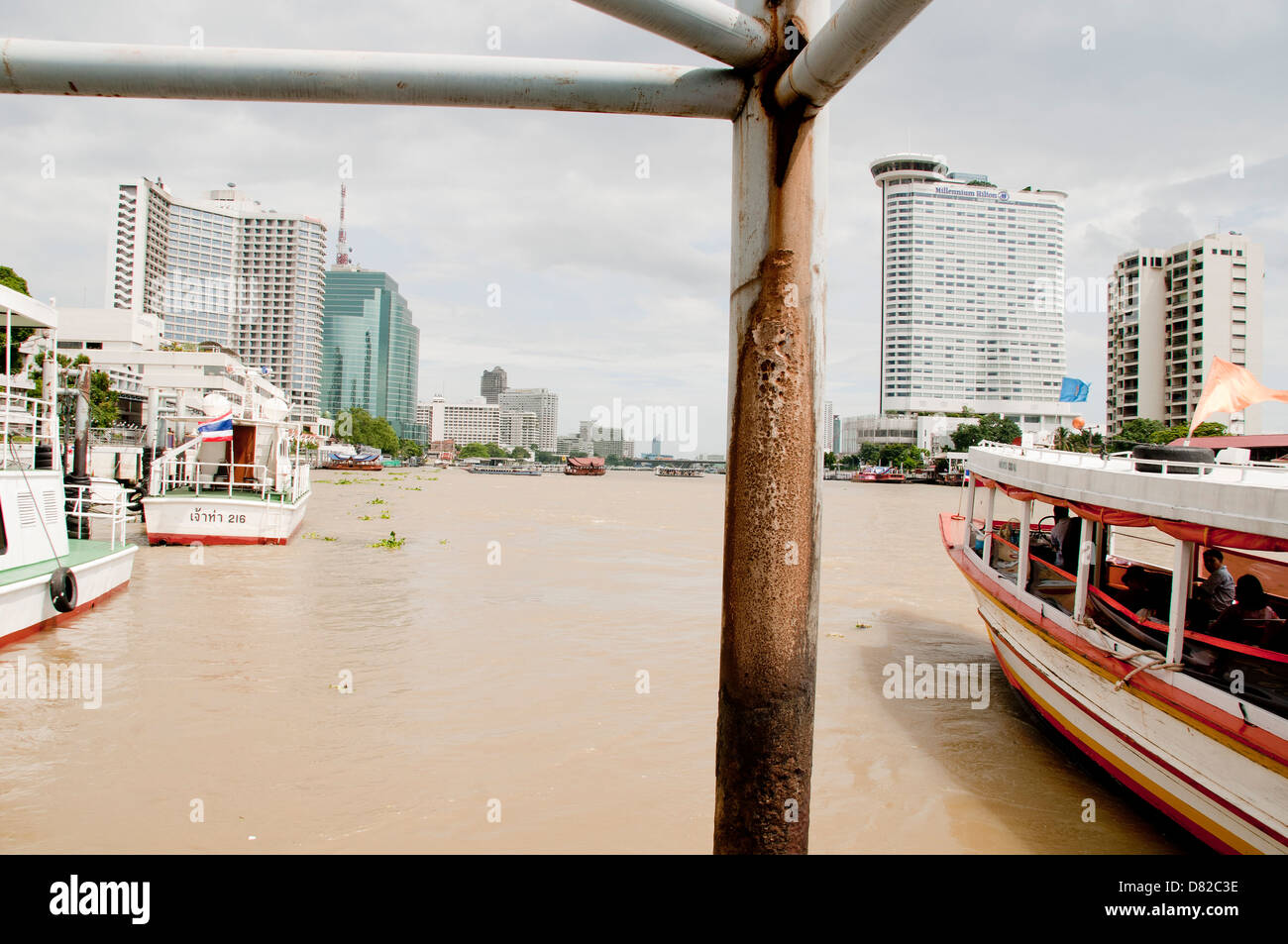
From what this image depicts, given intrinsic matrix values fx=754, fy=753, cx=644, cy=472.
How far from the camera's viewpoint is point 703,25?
7.45ft

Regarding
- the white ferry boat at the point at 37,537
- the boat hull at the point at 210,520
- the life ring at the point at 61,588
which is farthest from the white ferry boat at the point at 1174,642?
the boat hull at the point at 210,520

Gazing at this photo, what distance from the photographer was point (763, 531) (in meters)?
2.63

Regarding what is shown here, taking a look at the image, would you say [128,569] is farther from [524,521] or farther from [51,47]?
[524,521]

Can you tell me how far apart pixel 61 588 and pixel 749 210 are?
457 inches

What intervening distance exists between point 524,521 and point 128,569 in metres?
19.1

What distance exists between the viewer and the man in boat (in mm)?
6145

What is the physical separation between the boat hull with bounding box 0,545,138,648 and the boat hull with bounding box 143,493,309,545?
631cm

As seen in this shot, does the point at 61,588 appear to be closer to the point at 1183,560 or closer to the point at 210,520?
the point at 210,520

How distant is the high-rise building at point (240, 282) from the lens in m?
139

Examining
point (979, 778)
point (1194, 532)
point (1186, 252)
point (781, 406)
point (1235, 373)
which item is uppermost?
point (1186, 252)

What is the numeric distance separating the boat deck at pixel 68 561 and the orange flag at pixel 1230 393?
13553 millimetres

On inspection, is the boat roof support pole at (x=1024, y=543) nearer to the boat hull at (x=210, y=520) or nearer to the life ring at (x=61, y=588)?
the life ring at (x=61, y=588)

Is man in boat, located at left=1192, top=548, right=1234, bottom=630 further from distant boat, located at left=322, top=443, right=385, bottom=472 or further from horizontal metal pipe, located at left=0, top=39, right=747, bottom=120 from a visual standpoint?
distant boat, located at left=322, top=443, right=385, bottom=472
